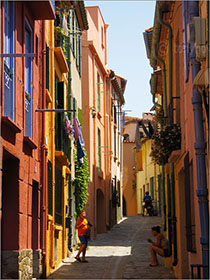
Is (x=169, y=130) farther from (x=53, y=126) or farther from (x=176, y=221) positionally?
(x=53, y=126)

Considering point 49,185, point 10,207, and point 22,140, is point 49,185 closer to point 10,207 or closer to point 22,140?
point 22,140

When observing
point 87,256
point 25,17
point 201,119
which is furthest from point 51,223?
point 201,119

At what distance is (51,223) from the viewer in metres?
15.6

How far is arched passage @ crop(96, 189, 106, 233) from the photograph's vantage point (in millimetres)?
29156

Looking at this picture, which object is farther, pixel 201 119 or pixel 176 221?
pixel 176 221

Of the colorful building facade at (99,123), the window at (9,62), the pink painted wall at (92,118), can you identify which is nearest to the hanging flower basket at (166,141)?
the window at (9,62)

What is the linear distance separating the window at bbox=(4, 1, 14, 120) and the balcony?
1.29 meters

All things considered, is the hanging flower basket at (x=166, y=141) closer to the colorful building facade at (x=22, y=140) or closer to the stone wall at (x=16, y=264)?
the colorful building facade at (x=22, y=140)

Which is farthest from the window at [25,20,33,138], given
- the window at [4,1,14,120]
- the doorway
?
the window at [4,1,14,120]

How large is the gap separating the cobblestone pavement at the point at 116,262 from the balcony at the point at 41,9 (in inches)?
239

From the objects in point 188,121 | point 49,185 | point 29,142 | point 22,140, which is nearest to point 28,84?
point 29,142

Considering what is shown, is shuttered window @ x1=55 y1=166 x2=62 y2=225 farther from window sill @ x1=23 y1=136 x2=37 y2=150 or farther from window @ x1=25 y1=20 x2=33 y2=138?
window @ x1=25 y1=20 x2=33 y2=138

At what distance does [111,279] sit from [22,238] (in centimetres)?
346

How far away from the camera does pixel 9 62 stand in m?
10.2
